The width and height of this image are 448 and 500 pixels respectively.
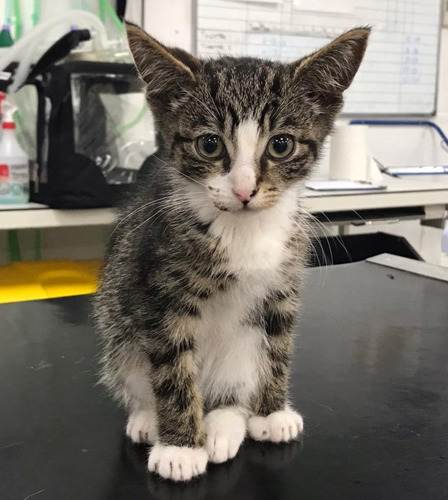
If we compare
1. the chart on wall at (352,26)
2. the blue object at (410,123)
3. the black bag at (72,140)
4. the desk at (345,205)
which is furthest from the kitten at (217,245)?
the blue object at (410,123)

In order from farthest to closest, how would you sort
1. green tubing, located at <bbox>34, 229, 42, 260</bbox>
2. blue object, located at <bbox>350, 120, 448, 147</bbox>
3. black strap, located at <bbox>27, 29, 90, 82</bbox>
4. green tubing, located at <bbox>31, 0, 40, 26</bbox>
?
blue object, located at <bbox>350, 120, 448, 147</bbox> < green tubing, located at <bbox>34, 229, 42, 260</bbox> < green tubing, located at <bbox>31, 0, 40, 26</bbox> < black strap, located at <bbox>27, 29, 90, 82</bbox>

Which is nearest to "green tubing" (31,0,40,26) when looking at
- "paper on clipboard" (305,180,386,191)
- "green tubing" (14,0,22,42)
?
"green tubing" (14,0,22,42)

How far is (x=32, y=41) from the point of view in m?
1.51

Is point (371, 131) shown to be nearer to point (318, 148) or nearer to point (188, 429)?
point (318, 148)

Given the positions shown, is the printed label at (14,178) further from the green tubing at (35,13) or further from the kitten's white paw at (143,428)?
the kitten's white paw at (143,428)

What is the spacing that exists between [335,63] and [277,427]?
42 cm

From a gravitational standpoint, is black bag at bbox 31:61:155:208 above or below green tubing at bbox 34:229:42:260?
above

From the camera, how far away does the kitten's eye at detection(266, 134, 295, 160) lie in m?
0.66

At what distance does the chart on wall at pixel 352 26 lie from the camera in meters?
2.02

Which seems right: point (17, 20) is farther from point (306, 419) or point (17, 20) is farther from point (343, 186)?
point (306, 419)

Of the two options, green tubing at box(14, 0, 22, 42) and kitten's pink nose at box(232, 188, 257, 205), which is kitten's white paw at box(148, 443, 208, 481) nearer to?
kitten's pink nose at box(232, 188, 257, 205)

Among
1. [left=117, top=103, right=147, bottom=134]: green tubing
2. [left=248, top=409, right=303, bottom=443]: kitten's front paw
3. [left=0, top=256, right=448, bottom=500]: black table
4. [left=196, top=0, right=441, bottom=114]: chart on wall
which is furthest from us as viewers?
[left=196, top=0, right=441, bottom=114]: chart on wall

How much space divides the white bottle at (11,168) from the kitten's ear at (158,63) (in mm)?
864

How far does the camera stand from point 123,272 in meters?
0.75
